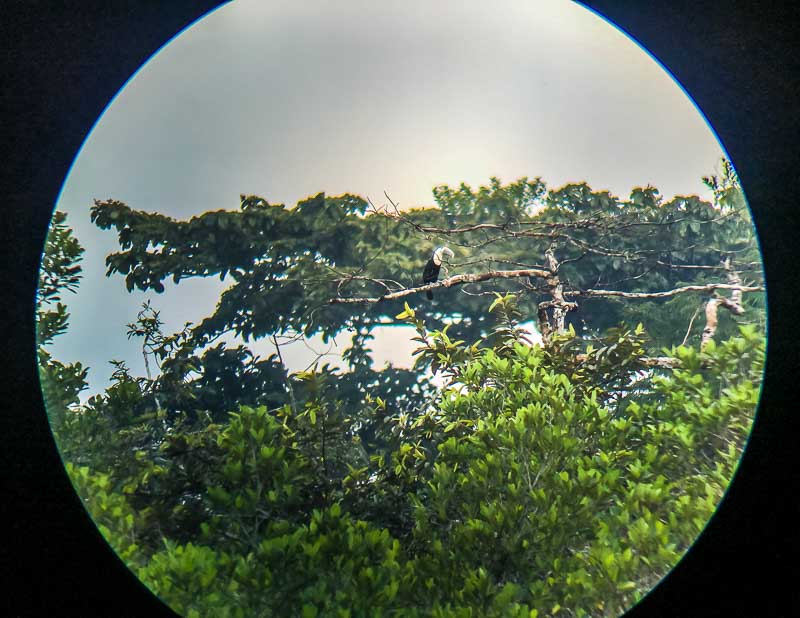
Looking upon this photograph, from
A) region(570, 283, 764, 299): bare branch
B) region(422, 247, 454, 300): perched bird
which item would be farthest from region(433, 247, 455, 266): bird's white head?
region(570, 283, 764, 299): bare branch

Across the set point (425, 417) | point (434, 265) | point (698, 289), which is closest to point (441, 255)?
point (434, 265)

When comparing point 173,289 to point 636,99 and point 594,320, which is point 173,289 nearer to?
point 594,320

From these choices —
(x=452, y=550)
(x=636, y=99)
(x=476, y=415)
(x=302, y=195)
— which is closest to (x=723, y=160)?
(x=636, y=99)

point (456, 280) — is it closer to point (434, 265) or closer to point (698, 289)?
point (434, 265)

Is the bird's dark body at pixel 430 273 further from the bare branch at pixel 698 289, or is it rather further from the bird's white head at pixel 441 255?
the bare branch at pixel 698 289

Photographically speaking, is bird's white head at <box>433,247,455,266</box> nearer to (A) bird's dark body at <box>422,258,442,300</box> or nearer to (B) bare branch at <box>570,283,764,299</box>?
(A) bird's dark body at <box>422,258,442,300</box>

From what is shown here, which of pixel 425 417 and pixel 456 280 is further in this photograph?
pixel 456 280

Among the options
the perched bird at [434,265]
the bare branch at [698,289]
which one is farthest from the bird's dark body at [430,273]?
the bare branch at [698,289]

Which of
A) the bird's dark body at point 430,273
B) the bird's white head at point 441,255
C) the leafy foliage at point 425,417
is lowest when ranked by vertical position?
the leafy foliage at point 425,417
